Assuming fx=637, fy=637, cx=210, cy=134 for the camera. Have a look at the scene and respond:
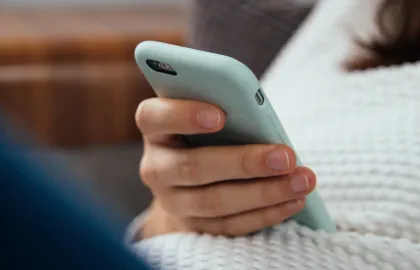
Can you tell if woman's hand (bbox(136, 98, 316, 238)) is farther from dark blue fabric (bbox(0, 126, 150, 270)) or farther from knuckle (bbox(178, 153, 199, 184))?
dark blue fabric (bbox(0, 126, 150, 270))

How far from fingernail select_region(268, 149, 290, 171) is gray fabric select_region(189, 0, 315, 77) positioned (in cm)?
47

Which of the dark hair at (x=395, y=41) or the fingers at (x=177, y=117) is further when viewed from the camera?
the dark hair at (x=395, y=41)

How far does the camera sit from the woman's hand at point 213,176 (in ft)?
1.32

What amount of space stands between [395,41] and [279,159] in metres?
0.30

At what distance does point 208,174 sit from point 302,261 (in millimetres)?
90

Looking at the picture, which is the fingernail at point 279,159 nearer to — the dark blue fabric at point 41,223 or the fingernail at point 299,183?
the fingernail at point 299,183

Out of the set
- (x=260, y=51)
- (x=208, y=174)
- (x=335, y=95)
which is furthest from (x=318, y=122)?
(x=260, y=51)

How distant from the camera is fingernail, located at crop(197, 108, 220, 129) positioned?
1.28 feet

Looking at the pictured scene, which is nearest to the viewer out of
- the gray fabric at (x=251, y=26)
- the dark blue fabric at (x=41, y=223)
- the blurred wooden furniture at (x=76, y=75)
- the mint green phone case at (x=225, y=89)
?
the dark blue fabric at (x=41, y=223)

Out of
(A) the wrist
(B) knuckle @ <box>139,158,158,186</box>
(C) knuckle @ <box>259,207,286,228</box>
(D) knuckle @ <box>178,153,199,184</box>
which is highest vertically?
(D) knuckle @ <box>178,153,199,184</box>

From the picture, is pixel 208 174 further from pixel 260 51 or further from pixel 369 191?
pixel 260 51

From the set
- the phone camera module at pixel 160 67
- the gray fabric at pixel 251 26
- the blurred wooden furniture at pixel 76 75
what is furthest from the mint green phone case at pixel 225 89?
the blurred wooden furniture at pixel 76 75

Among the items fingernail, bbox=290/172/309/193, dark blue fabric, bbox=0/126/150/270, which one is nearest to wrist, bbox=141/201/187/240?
fingernail, bbox=290/172/309/193

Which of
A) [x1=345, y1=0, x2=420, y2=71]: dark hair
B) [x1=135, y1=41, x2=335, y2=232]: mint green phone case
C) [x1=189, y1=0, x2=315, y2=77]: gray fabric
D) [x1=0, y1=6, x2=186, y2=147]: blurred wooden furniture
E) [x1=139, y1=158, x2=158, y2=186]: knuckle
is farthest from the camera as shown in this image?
[x1=0, y1=6, x2=186, y2=147]: blurred wooden furniture
